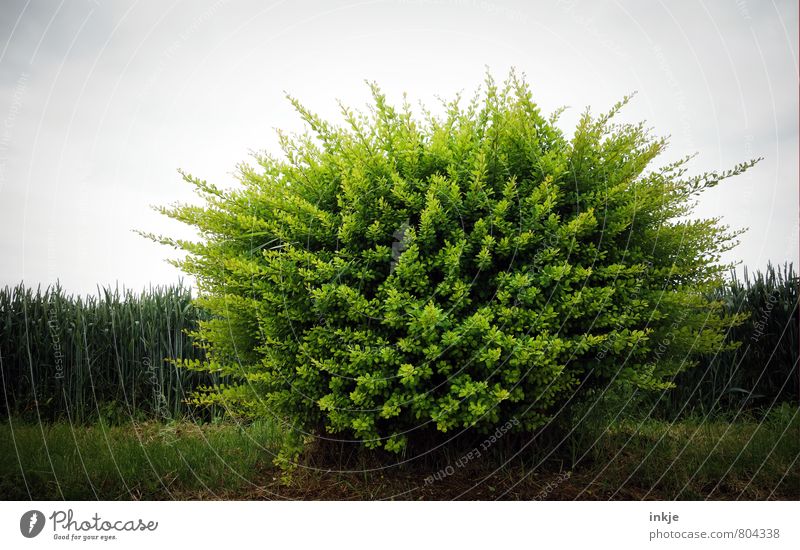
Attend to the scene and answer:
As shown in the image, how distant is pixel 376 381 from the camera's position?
396 centimetres

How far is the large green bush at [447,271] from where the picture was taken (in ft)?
13.0

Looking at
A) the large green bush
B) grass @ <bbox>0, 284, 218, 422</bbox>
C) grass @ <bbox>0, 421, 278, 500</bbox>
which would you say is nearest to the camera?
the large green bush

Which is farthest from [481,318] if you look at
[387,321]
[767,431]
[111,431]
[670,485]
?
[111,431]

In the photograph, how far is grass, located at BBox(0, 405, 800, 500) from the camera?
4406 millimetres

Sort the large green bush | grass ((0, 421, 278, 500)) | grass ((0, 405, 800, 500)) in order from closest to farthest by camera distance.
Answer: the large green bush < grass ((0, 405, 800, 500)) < grass ((0, 421, 278, 500))
